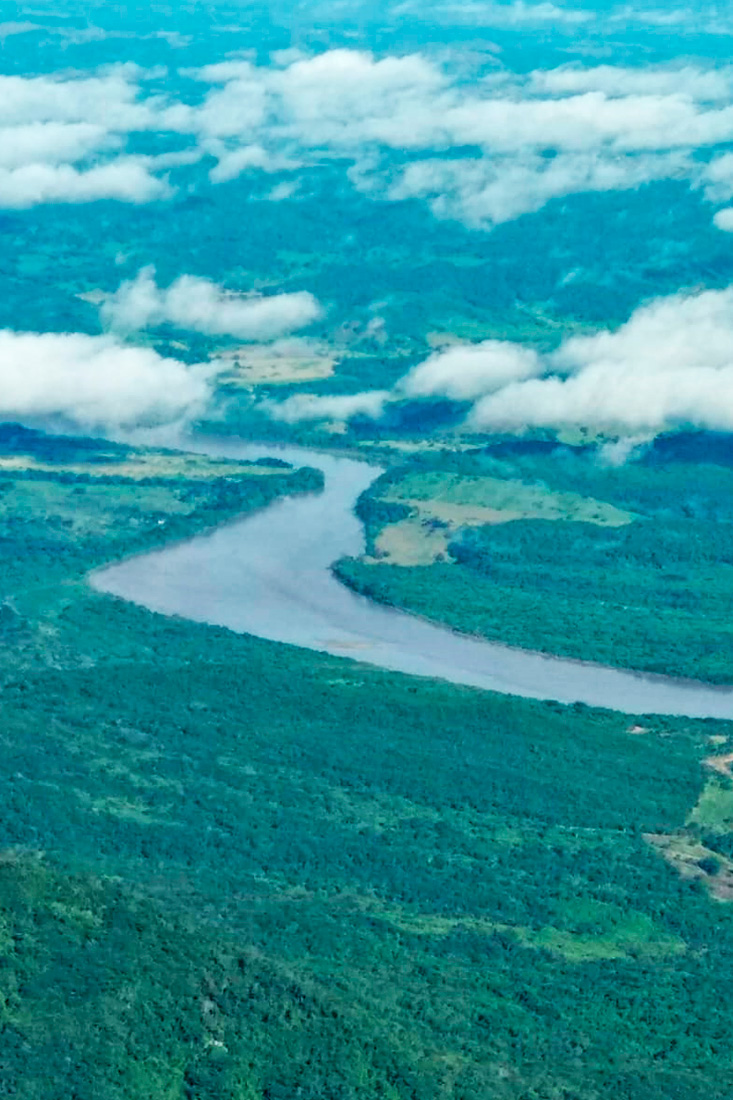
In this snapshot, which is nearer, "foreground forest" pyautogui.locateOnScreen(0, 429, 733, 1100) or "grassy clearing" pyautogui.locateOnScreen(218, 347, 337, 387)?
"foreground forest" pyautogui.locateOnScreen(0, 429, 733, 1100)

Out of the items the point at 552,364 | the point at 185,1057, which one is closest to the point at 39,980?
the point at 185,1057

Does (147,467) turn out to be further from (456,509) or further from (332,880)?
(332,880)

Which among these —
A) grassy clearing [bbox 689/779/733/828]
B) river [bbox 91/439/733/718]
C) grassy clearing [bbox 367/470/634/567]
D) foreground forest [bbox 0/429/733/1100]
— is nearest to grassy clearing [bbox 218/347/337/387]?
river [bbox 91/439/733/718]

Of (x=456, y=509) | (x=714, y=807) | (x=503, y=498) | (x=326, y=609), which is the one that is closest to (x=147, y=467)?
(x=456, y=509)

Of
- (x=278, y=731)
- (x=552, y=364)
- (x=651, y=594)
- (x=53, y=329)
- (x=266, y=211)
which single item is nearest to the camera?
(x=278, y=731)

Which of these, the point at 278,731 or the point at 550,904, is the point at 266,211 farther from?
the point at 550,904

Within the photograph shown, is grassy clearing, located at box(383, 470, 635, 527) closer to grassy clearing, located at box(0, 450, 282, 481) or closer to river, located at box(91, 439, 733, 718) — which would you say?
river, located at box(91, 439, 733, 718)
